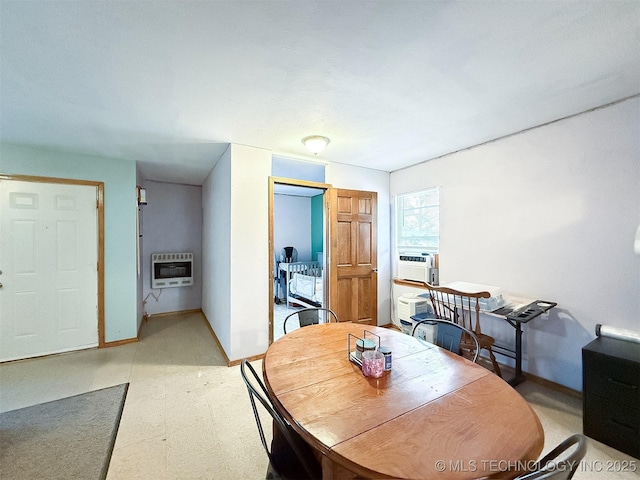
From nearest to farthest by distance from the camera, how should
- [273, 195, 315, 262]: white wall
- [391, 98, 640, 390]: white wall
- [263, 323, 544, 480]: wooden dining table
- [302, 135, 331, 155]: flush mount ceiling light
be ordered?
[263, 323, 544, 480]: wooden dining table → [391, 98, 640, 390]: white wall → [302, 135, 331, 155]: flush mount ceiling light → [273, 195, 315, 262]: white wall

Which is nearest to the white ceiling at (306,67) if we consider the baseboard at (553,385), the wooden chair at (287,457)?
the wooden chair at (287,457)

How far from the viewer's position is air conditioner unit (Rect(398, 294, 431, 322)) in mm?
3250

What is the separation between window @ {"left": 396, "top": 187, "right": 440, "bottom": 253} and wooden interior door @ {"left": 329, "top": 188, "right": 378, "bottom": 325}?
0.49 meters

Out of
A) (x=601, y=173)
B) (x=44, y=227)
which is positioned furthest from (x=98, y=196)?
(x=601, y=173)

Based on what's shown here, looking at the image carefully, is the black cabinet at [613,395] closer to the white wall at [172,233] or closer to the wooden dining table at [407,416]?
the wooden dining table at [407,416]

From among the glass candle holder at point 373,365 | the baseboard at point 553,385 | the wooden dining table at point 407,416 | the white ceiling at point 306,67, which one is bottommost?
the baseboard at point 553,385

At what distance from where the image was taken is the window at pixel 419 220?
365 cm

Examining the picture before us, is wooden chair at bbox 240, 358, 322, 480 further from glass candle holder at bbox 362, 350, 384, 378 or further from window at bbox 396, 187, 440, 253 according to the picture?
window at bbox 396, 187, 440, 253

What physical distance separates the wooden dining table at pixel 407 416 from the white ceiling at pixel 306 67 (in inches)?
71.6

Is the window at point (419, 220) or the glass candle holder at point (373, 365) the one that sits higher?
the window at point (419, 220)

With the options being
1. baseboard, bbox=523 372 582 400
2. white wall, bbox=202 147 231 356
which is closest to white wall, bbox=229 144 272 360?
white wall, bbox=202 147 231 356

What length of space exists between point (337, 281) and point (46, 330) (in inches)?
142

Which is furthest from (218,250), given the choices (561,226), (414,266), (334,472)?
(561,226)

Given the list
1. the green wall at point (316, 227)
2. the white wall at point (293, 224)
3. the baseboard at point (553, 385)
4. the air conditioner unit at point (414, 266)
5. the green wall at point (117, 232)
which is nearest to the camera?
the baseboard at point (553, 385)
